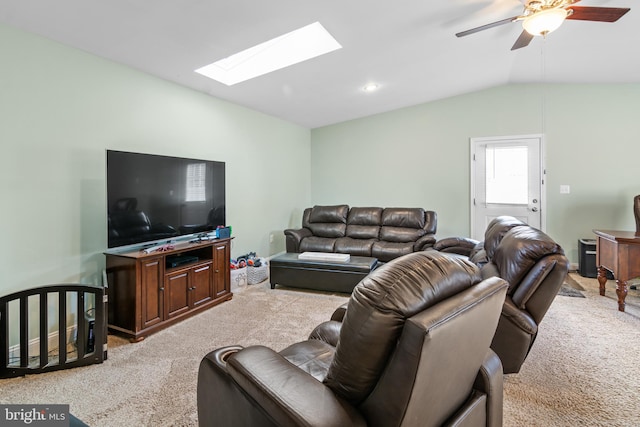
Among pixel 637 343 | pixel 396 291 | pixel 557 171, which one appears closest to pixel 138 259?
pixel 396 291

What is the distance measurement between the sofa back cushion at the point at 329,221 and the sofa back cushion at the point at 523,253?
294 cm

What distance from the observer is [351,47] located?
3180 mm

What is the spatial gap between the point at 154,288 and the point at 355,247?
257cm

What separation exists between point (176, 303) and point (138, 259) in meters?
0.62

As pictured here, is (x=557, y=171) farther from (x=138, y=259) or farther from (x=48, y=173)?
(x=48, y=173)

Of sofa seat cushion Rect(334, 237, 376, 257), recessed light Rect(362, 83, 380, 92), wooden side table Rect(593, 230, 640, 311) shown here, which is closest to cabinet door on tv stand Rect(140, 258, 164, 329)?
sofa seat cushion Rect(334, 237, 376, 257)

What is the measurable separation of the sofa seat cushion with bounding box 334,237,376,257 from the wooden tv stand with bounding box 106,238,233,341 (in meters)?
1.84

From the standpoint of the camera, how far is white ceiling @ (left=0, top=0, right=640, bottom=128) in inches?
91.6

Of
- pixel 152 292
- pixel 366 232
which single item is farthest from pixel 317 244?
pixel 152 292

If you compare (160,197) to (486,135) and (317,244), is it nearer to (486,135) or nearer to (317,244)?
(317,244)

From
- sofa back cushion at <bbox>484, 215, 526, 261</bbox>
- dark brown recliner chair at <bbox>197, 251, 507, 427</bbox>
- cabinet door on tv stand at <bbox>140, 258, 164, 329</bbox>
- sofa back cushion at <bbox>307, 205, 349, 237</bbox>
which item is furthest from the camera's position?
sofa back cushion at <bbox>307, 205, 349, 237</bbox>

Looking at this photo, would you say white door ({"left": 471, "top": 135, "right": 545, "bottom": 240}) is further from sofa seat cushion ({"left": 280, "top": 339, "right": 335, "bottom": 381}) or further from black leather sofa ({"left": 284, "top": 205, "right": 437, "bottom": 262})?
sofa seat cushion ({"left": 280, "top": 339, "right": 335, "bottom": 381})

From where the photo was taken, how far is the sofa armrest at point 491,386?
3.85 ft

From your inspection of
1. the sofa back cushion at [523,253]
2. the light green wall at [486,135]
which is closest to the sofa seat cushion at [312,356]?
the sofa back cushion at [523,253]
